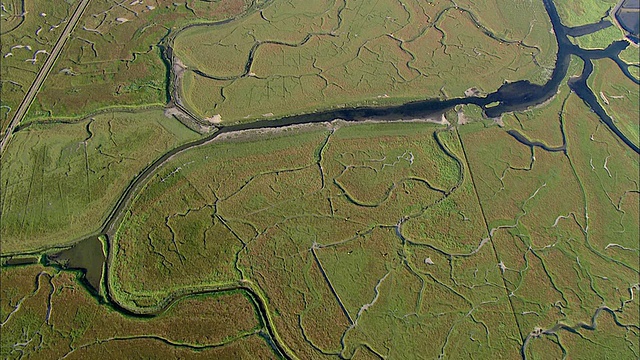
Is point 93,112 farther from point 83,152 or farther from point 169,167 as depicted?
point 169,167

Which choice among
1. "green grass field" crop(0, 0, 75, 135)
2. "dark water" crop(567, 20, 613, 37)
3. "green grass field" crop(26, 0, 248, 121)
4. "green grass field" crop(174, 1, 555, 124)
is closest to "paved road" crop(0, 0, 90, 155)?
"green grass field" crop(0, 0, 75, 135)

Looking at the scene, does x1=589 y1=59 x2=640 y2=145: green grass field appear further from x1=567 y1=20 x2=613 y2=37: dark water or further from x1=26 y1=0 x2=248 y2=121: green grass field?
x1=26 y1=0 x2=248 y2=121: green grass field

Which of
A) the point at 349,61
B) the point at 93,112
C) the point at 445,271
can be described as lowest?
the point at 445,271

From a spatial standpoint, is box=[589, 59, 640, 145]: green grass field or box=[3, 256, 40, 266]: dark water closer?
box=[3, 256, 40, 266]: dark water

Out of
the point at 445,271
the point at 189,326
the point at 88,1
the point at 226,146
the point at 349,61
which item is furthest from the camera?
the point at 88,1

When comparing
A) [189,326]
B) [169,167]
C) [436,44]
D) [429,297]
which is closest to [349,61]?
[436,44]

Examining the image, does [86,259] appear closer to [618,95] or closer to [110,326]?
[110,326]

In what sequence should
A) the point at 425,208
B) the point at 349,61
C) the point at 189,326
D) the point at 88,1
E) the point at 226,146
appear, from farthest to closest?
the point at 88,1 → the point at 349,61 → the point at 226,146 → the point at 425,208 → the point at 189,326
